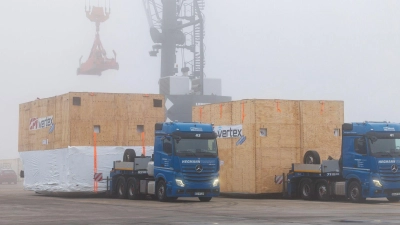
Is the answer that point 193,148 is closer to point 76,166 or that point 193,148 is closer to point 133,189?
point 133,189

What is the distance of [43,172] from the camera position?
3572cm

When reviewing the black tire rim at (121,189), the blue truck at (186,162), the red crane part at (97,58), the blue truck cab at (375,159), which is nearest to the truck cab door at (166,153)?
the blue truck at (186,162)

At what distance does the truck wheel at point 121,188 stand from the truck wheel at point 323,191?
8.18m

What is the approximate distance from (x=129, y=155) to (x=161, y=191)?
161 inches

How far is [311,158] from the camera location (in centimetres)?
3148

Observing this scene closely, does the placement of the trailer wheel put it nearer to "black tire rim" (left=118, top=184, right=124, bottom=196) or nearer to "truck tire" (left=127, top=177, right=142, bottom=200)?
"truck tire" (left=127, top=177, right=142, bottom=200)

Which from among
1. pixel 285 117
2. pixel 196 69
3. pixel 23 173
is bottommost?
pixel 23 173

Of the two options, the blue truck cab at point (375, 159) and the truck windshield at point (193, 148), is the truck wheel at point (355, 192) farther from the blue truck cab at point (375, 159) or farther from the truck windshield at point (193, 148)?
the truck windshield at point (193, 148)

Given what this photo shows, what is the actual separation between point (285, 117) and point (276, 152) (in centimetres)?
157

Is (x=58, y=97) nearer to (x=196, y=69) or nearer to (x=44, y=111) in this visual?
(x=44, y=111)

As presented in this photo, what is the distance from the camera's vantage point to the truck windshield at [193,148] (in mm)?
28094

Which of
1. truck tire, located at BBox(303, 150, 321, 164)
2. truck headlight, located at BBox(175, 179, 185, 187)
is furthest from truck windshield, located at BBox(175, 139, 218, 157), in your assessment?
truck tire, located at BBox(303, 150, 321, 164)

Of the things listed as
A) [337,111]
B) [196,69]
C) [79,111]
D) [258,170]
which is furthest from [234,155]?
[196,69]

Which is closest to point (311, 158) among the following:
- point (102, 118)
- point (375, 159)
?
point (375, 159)
